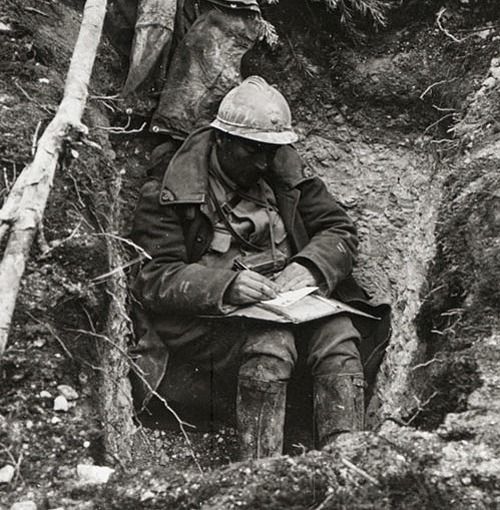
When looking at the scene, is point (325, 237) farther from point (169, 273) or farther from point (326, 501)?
point (326, 501)

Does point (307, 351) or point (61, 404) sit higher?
point (307, 351)

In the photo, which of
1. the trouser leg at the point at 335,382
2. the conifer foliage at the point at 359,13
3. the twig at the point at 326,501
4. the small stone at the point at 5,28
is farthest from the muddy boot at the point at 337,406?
the conifer foliage at the point at 359,13

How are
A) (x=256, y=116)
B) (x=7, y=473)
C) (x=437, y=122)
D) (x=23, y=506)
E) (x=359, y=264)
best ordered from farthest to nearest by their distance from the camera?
(x=437, y=122) → (x=359, y=264) → (x=256, y=116) → (x=7, y=473) → (x=23, y=506)

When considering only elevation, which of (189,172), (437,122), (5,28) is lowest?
(189,172)

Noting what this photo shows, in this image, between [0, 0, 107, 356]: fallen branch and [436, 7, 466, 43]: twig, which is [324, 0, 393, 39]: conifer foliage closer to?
[436, 7, 466, 43]: twig

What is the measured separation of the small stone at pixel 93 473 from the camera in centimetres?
453

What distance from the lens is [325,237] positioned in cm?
604

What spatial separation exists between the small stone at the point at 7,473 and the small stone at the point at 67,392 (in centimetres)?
51

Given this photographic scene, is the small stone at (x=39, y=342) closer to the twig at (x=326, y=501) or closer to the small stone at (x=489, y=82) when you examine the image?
the twig at (x=326, y=501)

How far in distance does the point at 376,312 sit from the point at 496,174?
1.03 m

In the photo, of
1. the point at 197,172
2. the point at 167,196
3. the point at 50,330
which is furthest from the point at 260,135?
the point at 50,330

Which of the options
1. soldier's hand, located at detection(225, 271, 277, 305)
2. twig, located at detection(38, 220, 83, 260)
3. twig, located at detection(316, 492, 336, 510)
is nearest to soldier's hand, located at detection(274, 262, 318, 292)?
soldier's hand, located at detection(225, 271, 277, 305)

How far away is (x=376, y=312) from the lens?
614 cm

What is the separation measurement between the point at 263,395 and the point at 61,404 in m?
1.01
